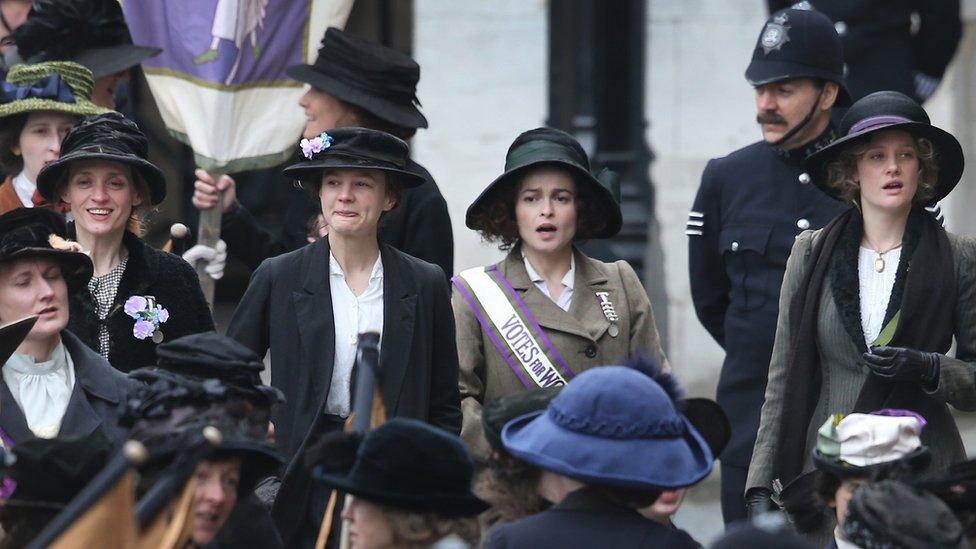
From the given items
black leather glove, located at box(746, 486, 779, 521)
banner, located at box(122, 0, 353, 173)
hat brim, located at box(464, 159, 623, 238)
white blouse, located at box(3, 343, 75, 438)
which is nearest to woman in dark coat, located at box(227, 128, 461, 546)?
hat brim, located at box(464, 159, 623, 238)

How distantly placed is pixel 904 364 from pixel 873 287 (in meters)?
0.41

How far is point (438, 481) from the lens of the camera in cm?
480

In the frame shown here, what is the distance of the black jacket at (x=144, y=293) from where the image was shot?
6.73m

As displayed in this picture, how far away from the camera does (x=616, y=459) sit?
4750 millimetres

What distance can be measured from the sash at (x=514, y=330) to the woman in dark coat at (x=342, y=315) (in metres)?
0.23

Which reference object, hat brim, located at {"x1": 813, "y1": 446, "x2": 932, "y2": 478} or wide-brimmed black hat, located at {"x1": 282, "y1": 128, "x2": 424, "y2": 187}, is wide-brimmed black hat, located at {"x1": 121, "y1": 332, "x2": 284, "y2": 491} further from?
hat brim, located at {"x1": 813, "y1": 446, "x2": 932, "y2": 478}

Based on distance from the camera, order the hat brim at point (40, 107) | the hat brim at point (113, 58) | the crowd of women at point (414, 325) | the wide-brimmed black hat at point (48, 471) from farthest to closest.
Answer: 1. the hat brim at point (113, 58)
2. the hat brim at point (40, 107)
3. the crowd of women at point (414, 325)
4. the wide-brimmed black hat at point (48, 471)

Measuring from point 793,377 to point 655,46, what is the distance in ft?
14.9

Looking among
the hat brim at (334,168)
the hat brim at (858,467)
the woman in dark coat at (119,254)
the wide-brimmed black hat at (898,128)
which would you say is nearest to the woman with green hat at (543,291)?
the hat brim at (334,168)

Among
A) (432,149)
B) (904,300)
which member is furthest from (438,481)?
(432,149)

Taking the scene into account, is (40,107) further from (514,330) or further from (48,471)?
(48,471)

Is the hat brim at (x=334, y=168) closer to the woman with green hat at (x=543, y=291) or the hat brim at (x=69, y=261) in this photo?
the woman with green hat at (x=543, y=291)

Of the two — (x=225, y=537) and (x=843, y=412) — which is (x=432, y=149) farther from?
(x=225, y=537)

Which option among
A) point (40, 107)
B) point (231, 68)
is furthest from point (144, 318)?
point (231, 68)
